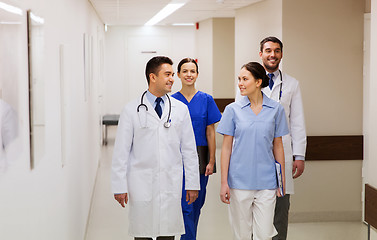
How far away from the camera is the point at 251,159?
12.9 ft

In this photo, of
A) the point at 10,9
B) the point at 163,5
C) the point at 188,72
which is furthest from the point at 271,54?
the point at 163,5

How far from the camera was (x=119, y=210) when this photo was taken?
6.88 metres

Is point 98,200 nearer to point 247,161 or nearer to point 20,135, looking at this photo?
point 247,161

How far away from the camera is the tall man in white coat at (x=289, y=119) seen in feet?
15.1

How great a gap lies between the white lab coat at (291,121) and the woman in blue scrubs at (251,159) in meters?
0.66

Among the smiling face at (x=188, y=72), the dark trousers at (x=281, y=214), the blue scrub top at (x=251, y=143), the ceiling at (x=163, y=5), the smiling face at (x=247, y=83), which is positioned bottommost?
the dark trousers at (x=281, y=214)

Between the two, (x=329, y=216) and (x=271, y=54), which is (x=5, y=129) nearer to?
(x=271, y=54)

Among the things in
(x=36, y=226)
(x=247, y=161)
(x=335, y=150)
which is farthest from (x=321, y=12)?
(x=36, y=226)

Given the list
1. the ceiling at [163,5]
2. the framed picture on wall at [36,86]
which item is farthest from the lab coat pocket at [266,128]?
the ceiling at [163,5]

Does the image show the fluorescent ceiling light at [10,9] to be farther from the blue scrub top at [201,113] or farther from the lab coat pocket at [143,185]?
the blue scrub top at [201,113]

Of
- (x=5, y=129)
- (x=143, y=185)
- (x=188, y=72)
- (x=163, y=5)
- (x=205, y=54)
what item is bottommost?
(x=143, y=185)

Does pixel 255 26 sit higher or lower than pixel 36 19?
higher

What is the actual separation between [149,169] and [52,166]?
796 mm

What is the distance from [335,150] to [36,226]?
443 centimetres
